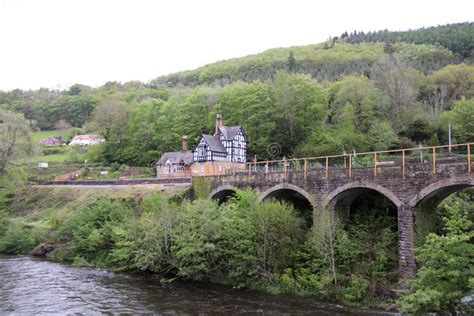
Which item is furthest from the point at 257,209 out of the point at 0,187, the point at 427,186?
the point at 0,187

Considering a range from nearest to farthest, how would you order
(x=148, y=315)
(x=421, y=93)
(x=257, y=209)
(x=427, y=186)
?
(x=148, y=315) < (x=427, y=186) < (x=257, y=209) < (x=421, y=93)

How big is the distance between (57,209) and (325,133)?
3420 centimetres

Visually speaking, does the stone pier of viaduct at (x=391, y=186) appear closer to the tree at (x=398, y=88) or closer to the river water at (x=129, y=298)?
the river water at (x=129, y=298)

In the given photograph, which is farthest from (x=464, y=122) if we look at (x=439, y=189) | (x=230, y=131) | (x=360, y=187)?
(x=439, y=189)

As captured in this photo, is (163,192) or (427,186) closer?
(427,186)

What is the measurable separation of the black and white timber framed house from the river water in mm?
31572

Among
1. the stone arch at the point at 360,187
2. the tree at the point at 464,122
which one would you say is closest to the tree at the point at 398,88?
the tree at the point at 464,122

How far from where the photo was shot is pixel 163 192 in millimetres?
42625

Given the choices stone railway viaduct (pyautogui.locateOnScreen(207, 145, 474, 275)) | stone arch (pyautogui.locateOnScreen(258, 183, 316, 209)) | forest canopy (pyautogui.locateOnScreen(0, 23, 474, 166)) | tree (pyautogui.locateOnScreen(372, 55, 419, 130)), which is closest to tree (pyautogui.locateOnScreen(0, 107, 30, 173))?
forest canopy (pyautogui.locateOnScreen(0, 23, 474, 166))

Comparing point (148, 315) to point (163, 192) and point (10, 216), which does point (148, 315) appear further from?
point (10, 216)

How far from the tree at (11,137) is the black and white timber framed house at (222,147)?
23.1 m

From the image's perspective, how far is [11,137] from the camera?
5825cm

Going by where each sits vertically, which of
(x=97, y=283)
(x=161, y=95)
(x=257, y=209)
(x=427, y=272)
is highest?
(x=161, y=95)

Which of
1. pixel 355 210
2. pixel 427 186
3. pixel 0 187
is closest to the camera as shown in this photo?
pixel 427 186
